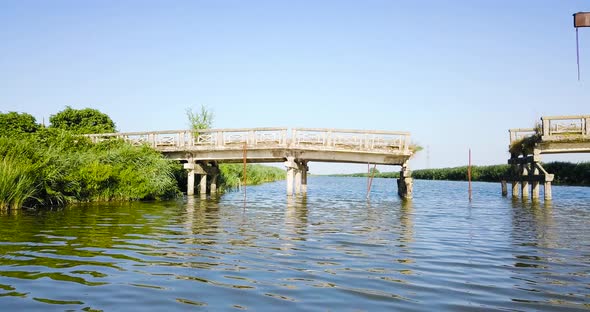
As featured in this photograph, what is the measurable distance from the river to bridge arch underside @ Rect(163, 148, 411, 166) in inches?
575

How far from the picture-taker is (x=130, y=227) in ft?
40.7

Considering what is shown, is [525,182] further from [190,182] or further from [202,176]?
[190,182]

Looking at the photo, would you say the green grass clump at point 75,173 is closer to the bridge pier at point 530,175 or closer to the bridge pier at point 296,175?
the bridge pier at point 296,175

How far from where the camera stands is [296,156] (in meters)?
29.1

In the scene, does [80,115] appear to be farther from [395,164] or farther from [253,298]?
[253,298]

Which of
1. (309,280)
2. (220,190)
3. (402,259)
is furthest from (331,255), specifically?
(220,190)

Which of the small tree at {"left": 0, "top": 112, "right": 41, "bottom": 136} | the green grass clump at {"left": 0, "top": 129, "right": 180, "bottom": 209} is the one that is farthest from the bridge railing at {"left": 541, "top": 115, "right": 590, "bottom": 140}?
the small tree at {"left": 0, "top": 112, "right": 41, "bottom": 136}

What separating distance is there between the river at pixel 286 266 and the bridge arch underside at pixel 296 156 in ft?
47.9

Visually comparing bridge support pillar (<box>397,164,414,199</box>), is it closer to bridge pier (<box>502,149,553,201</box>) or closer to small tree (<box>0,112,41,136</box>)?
bridge pier (<box>502,149,553,201</box>)

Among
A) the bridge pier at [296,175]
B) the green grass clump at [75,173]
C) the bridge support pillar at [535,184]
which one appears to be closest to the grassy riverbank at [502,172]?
the bridge support pillar at [535,184]

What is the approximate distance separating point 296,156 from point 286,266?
21.8 meters

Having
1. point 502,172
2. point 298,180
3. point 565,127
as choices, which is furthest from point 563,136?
point 502,172

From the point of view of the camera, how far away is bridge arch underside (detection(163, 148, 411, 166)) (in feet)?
92.3

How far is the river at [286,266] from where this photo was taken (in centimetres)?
533
